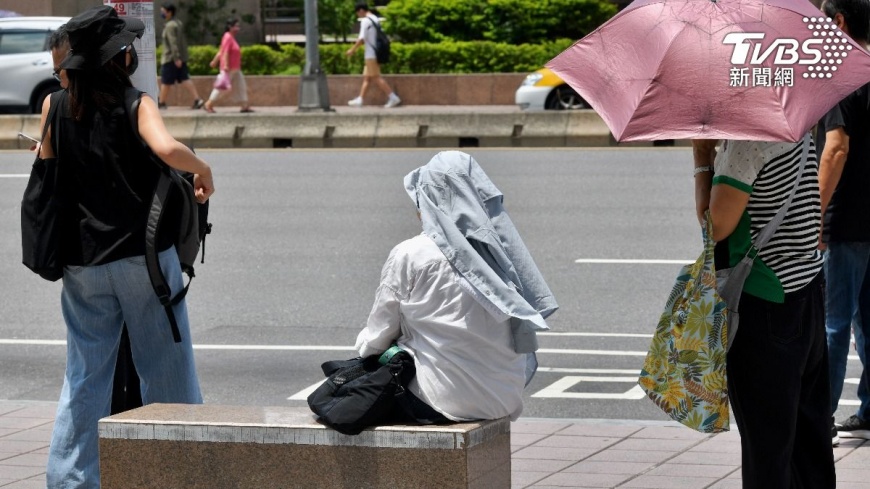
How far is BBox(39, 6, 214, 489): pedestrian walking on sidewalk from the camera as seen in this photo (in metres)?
4.89

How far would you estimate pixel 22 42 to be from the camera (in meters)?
24.8

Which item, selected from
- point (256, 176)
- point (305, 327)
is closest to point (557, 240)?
point (305, 327)

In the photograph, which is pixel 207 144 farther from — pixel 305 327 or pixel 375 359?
pixel 375 359

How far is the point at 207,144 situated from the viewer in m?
21.3

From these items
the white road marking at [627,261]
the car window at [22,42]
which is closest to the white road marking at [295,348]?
the white road marking at [627,261]

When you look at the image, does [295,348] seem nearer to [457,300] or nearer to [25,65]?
[457,300]

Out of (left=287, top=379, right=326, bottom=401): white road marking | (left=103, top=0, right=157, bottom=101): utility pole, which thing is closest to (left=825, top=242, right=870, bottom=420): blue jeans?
(left=287, top=379, right=326, bottom=401): white road marking

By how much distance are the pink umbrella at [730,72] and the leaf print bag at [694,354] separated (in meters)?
0.42

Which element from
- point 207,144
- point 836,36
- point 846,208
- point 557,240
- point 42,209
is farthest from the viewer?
point 207,144

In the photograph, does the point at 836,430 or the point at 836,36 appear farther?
the point at 836,430

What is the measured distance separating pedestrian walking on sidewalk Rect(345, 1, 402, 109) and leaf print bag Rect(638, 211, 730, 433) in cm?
2127

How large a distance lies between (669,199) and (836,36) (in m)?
10.3

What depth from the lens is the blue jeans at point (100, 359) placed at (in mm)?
5016

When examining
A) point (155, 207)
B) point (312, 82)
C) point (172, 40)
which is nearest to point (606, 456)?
point (155, 207)
